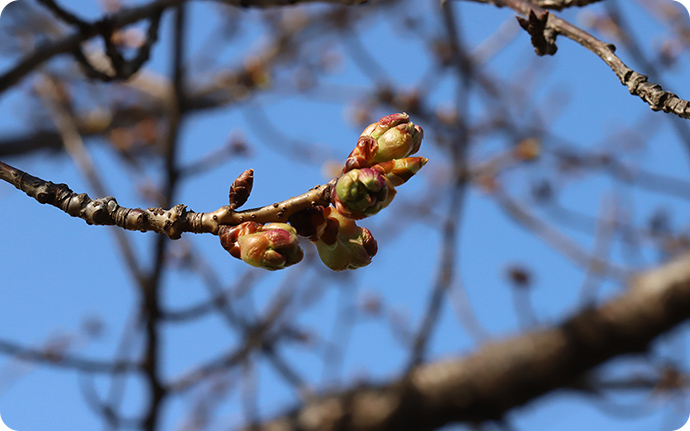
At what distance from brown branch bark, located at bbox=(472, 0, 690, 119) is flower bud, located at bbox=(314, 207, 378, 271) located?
0.51m

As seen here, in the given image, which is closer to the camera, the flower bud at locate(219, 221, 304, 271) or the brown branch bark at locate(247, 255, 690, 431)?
the flower bud at locate(219, 221, 304, 271)

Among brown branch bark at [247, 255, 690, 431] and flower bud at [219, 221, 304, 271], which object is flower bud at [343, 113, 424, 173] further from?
brown branch bark at [247, 255, 690, 431]

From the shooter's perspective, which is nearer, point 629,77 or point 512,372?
point 629,77

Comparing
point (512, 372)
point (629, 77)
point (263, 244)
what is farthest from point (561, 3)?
point (512, 372)

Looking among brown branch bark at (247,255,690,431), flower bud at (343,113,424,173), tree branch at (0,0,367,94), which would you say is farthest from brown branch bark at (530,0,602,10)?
brown branch bark at (247,255,690,431)

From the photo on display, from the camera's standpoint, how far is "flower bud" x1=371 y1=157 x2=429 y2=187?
0.96m

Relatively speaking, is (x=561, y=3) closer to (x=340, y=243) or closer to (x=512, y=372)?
(x=340, y=243)

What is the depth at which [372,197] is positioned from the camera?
Answer: 896 mm

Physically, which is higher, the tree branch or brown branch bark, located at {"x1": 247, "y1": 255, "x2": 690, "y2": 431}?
the tree branch

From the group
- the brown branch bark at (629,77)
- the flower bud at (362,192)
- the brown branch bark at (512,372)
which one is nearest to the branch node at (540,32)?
the brown branch bark at (629,77)

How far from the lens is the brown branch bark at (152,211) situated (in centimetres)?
96

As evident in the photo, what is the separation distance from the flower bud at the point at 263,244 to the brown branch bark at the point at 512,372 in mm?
2654

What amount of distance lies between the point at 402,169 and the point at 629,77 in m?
0.39

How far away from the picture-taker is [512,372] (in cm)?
358
